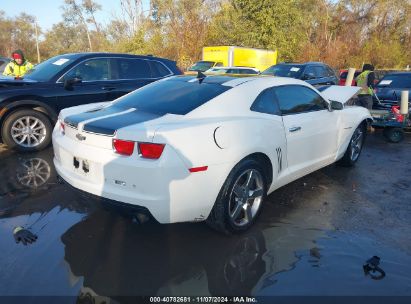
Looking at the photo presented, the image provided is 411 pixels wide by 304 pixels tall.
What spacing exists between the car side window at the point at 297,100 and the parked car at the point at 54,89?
3706 millimetres

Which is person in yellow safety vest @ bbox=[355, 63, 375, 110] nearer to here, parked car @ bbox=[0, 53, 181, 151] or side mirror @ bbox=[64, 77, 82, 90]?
parked car @ bbox=[0, 53, 181, 151]

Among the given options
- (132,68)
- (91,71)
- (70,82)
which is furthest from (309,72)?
(70,82)

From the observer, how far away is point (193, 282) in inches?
111

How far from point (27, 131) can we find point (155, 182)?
4348 mm

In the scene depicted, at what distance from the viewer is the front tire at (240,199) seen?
10.7 feet

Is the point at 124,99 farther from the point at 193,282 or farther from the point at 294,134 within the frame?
the point at 193,282

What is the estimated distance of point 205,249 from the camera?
129 inches

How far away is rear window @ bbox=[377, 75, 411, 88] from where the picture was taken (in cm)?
998

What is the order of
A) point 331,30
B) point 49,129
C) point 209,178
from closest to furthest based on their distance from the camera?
1. point 209,178
2. point 49,129
3. point 331,30

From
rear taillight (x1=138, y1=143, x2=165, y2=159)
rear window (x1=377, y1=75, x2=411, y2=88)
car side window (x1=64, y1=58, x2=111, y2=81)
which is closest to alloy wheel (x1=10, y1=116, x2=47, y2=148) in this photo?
car side window (x1=64, y1=58, x2=111, y2=81)

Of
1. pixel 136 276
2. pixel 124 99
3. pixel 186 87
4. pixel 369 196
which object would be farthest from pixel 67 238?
pixel 369 196

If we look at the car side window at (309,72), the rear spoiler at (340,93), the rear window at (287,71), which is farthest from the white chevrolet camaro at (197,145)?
the car side window at (309,72)

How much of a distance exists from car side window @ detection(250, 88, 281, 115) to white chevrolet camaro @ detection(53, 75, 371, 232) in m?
0.01

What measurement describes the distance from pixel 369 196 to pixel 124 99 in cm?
329
